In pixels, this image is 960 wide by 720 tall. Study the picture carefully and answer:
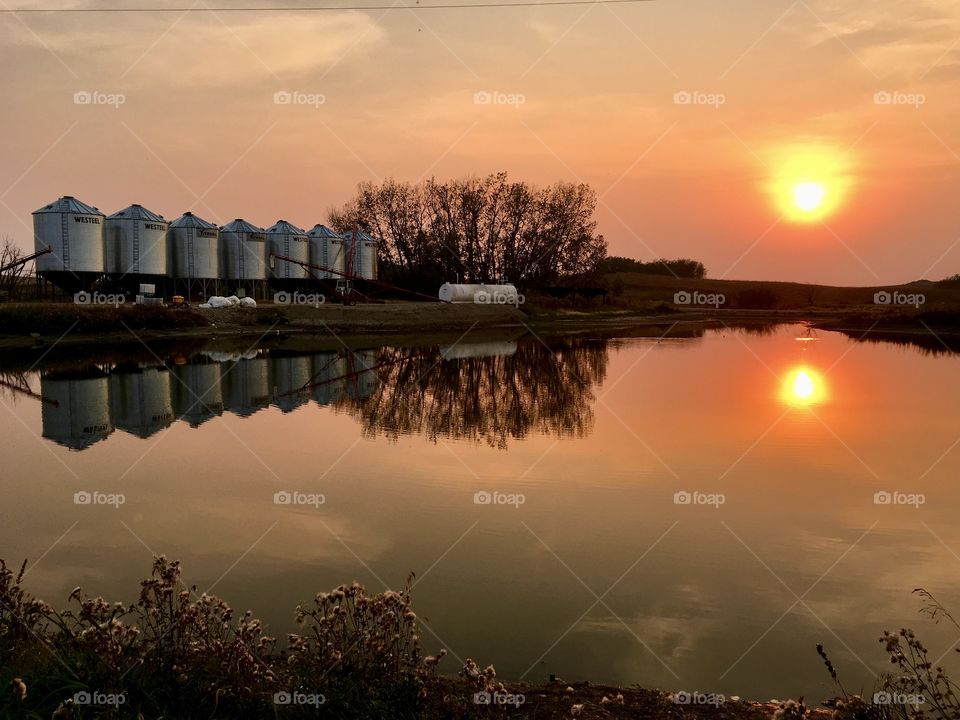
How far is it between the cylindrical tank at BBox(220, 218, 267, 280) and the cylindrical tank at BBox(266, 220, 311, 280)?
255cm

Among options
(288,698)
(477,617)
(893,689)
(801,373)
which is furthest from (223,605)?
(801,373)

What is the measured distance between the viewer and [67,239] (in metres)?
54.3

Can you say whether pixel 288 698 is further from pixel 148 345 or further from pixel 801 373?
pixel 148 345

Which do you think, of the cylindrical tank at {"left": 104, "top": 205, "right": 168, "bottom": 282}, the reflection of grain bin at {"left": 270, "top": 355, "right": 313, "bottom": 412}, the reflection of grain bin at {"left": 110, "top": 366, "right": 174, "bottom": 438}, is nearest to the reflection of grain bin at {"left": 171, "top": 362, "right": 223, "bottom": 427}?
the reflection of grain bin at {"left": 110, "top": 366, "right": 174, "bottom": 438}

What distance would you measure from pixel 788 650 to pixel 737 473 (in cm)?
773

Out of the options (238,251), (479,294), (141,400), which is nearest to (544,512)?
(141,400)

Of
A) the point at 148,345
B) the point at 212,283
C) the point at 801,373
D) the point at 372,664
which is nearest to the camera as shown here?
the point at 372,664

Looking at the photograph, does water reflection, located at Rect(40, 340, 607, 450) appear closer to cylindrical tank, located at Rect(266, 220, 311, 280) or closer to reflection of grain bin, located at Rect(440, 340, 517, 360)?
reflection of grain bin, located at Rect(440, 340, 517, 360)

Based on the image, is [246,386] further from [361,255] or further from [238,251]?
[361,255]

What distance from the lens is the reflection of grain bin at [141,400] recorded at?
21781 millimetres

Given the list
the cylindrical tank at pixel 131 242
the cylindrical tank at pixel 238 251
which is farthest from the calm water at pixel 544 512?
the cylindrical tank at pixel 238 251

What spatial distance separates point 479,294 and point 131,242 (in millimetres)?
29786

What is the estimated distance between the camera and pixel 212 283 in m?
64.9

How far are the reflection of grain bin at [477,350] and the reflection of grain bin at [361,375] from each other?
4116 millimetres
